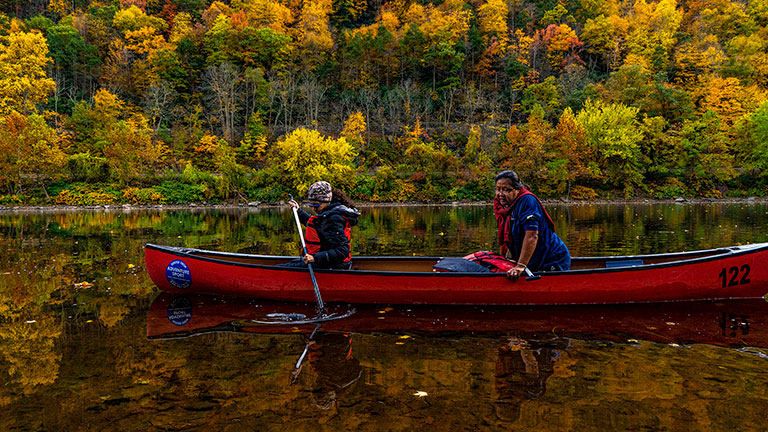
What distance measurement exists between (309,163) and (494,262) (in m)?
39.9

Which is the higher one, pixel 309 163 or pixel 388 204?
pixel 309 163

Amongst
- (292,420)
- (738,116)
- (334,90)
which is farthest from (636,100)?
(292,420)

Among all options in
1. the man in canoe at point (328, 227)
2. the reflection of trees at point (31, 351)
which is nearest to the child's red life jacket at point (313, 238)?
the man in canoe at point (328, 227)

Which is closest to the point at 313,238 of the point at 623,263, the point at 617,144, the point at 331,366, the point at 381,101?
the point at 331,366

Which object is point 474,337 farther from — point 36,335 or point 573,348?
point 36,335

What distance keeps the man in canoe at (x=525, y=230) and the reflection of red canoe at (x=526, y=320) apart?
0.78 meters

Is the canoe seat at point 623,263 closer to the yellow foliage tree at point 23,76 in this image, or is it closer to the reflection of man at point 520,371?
the reflection of man at point 520,371

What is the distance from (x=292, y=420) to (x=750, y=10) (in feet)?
367

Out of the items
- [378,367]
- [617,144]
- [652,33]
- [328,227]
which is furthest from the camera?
[652,33]

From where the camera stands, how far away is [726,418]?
380 cm

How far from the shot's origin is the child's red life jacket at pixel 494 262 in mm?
7566

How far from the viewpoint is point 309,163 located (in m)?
45.9

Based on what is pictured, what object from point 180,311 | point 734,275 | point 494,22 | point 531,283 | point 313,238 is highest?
point 494,22

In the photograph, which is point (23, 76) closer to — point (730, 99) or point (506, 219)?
point (506, 219)
